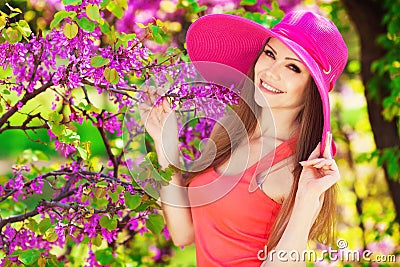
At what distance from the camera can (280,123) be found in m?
2.15

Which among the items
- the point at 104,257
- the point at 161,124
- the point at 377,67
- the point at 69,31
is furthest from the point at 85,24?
the point at 377,67

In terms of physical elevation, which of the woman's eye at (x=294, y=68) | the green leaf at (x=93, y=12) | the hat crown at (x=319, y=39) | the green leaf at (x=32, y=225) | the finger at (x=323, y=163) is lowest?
the green leaf at (x=32, y=225)

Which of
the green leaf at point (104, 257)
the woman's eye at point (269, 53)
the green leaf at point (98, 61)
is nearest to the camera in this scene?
the green leaf at point (98, 61)

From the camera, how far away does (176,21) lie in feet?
12.8

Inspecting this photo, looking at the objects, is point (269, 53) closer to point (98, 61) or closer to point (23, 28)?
point (98, 61)

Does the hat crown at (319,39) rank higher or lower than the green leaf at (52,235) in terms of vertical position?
higher

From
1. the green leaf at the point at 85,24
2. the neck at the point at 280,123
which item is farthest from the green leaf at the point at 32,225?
the neck at the point at 280,123

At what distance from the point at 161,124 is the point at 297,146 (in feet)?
1.36

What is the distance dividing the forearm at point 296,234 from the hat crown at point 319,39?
1.17 feet

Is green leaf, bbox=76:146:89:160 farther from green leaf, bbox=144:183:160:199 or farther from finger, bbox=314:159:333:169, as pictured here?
finger, bbox=314:159:333:169

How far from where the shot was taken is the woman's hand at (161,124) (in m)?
2.17

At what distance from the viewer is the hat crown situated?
6.77 feet

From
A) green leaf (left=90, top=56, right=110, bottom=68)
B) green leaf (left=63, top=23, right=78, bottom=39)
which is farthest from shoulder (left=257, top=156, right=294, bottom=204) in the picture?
green leaf (left=63, top=23, right=78, bottom=39)

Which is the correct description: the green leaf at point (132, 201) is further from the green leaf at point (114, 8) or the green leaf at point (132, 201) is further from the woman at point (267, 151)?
the green leaf at point (114, 8)
